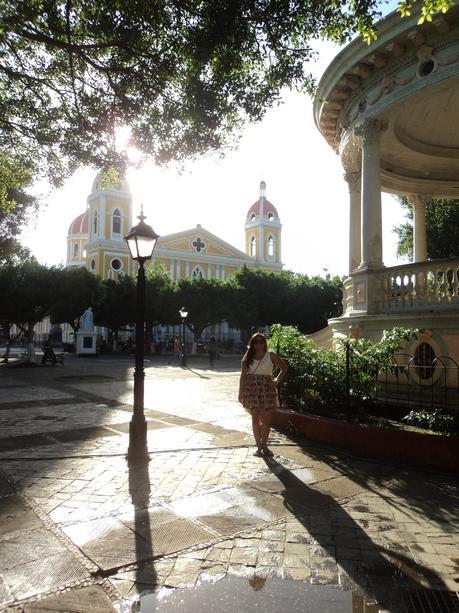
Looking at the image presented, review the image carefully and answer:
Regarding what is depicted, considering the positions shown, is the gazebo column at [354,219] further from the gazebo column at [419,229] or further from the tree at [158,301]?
the tree at [158,301]

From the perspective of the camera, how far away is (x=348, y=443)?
6348 millimetres

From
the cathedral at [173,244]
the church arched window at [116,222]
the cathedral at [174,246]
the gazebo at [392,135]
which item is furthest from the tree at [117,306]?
the gazebo at [392,135]

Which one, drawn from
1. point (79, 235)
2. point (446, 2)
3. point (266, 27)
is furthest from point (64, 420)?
point (79, 235)

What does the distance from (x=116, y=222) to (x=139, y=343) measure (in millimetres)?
55253

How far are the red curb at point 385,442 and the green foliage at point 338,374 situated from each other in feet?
1.34

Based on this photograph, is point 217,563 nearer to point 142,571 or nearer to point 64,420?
point 142,571

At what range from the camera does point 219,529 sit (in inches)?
150

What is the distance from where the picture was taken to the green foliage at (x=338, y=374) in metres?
7.04

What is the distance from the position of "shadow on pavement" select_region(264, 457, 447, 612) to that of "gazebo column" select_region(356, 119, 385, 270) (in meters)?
6.35

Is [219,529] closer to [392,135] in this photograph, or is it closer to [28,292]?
[392,135]

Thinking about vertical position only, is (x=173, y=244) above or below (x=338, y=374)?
above

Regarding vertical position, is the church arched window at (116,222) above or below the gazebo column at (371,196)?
above

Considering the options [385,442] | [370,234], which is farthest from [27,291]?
[385,442]

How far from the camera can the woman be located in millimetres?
6148
